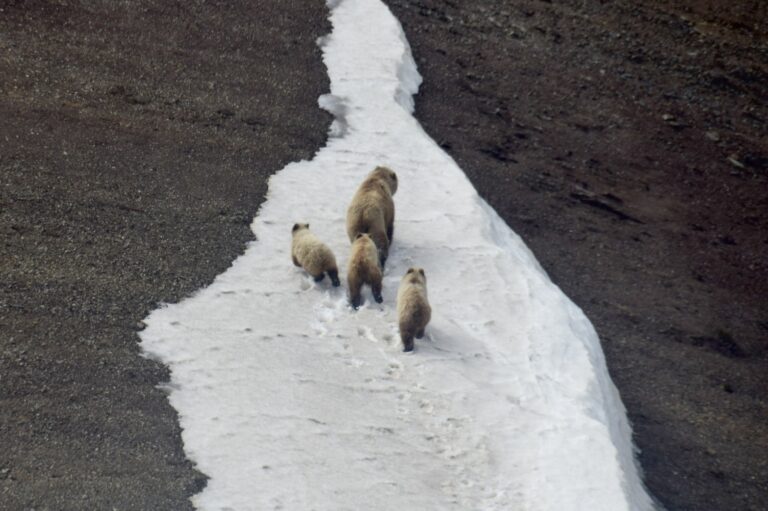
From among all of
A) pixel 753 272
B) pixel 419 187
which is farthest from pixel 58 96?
pixel 753 272

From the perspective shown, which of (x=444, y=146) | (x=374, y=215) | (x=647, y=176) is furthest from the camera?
(x=647, y=176)

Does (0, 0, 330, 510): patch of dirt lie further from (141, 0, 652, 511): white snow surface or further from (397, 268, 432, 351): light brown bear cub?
(397, 268, 432, 351): light brown bear cub

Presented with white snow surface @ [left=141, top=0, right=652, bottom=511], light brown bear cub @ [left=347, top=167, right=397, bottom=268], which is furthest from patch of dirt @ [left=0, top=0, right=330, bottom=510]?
light brown bear cub @ [left=347, top=167, right=397, bottom=268]

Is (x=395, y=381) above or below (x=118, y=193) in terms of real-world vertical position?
below

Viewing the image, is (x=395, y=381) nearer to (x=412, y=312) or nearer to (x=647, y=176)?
(x=412, y=312)

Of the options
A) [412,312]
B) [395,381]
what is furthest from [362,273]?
[395,381]
